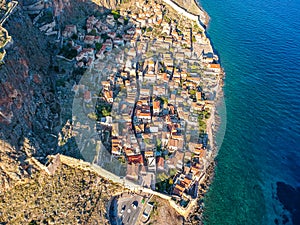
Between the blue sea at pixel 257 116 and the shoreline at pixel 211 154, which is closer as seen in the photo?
the shoreline at pixel 211 154

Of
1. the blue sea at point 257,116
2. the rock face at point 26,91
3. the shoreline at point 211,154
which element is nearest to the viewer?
the rock face at point 26,91

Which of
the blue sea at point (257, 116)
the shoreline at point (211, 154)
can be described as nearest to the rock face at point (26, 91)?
the shoreline at point (211, 154)

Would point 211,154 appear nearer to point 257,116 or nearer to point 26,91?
point 257,116

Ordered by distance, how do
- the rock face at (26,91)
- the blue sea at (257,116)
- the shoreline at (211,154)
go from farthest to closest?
the blue sea at (257,116)
the shoreline at (211,154)
the rock face at (26,91)

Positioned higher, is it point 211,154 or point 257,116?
point 257,116

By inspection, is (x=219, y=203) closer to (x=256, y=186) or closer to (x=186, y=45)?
(x=256, y=186)

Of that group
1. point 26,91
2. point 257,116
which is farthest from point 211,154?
point 26,91

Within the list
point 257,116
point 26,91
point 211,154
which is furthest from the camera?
point 257,116

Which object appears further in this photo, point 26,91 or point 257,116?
point 257,116

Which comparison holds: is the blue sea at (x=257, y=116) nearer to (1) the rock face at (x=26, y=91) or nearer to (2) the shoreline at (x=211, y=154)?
(2) the shoreline at (x=211, y=154)
